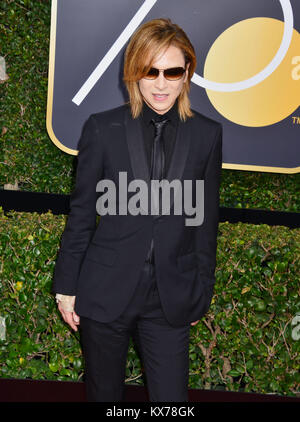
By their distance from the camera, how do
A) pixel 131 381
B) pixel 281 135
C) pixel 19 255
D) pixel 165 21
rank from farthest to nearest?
pixel 281 135 < pixel 131 381 < pixel 19 255 < pixel 165 21

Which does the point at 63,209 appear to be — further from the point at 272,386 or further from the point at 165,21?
the point at 165,21

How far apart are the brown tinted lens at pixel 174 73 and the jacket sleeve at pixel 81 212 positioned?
375 millimetres

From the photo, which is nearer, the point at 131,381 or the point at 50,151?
the point at 131,381

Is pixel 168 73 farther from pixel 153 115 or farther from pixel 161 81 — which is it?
pixel 153 115

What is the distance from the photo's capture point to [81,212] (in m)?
2.06

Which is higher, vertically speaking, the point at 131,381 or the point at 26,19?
the point at 26,19

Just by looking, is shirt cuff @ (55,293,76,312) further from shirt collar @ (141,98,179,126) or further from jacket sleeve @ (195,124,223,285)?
shirt collar @ (141,98,179,126)

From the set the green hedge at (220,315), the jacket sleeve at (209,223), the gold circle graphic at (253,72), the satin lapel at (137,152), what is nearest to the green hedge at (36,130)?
the gold circle graphic at (253,72)

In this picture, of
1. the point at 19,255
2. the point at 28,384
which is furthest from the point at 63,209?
the point at 28,384

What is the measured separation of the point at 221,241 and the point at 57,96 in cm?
201

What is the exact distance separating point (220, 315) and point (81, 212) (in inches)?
62.8

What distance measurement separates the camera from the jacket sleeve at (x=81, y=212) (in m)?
2.01

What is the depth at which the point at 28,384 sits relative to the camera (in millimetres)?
3348
